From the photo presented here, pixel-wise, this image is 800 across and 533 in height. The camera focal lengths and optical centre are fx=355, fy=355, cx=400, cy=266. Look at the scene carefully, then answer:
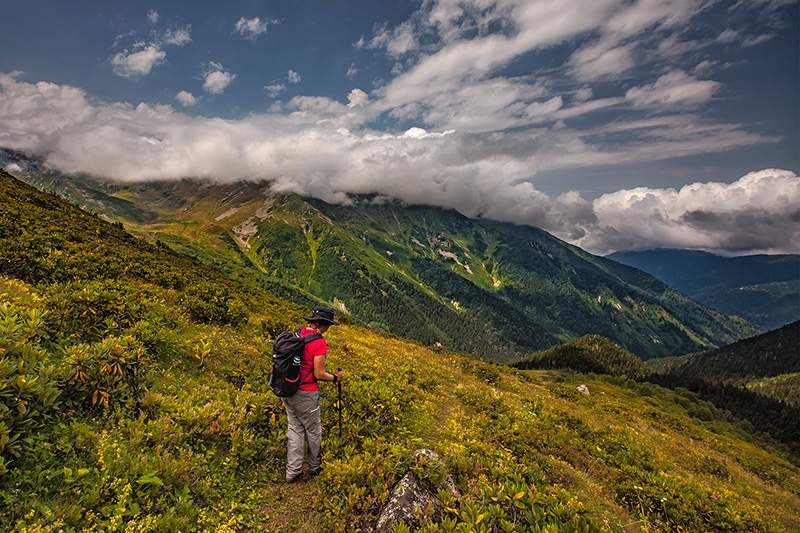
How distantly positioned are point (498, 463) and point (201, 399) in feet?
27.4

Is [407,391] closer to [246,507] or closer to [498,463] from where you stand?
[498,463]

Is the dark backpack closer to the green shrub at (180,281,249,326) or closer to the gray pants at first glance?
the gray pants

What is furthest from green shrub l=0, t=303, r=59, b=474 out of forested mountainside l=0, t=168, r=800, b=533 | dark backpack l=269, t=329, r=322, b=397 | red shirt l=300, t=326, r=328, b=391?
red shirt l=300, t=326, r=328, b=391

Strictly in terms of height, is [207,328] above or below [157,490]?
above

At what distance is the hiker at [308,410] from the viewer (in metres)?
8.95

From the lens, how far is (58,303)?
1052 centimetres

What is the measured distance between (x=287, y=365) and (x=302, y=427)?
1.93 meters

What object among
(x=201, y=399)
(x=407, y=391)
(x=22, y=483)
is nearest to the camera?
(x=22, y=483)

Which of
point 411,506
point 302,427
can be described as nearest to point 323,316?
point 302,427

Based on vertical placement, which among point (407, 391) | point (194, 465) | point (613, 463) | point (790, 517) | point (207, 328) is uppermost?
point (207, 328)

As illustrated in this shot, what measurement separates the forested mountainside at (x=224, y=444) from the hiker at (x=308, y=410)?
1.26 ft

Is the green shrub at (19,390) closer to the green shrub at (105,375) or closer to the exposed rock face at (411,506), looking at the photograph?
the green shrub at (105,375)

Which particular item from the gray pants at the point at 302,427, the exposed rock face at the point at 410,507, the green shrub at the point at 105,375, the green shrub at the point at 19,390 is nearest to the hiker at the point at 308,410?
the gray pants at the point at 302,427

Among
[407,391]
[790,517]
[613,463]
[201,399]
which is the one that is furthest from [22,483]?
[790,517]
